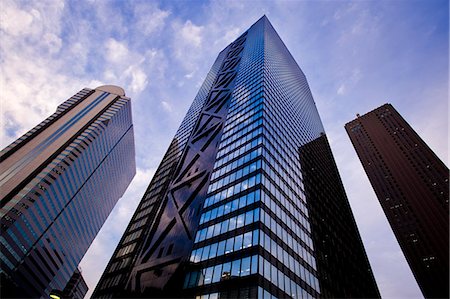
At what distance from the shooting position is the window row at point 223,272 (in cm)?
3428

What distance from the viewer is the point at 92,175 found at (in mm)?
134750

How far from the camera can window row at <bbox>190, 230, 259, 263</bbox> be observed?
37.1m

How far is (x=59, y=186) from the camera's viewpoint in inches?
4099

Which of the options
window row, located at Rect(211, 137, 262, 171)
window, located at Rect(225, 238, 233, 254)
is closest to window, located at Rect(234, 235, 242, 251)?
window, located at Rect(225, 238, 233, 254)

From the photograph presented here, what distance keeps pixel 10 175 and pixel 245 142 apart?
80243 millimetres

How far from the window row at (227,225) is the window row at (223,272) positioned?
5.37 meters

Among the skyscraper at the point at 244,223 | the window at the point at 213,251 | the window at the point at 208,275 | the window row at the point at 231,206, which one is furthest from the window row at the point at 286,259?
the window at the point at 208,275

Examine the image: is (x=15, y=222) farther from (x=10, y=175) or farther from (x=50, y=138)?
(x=50, y=138)

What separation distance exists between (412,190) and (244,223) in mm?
124407

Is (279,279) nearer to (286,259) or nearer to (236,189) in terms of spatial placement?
(286,259)

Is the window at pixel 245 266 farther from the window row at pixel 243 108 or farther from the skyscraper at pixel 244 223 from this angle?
the window row at pixel 243 108

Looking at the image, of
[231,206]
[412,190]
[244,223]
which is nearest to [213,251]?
[244,223]

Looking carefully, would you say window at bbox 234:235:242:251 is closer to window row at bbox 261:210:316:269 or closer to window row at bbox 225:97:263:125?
window row at bbox 261:210:316:269

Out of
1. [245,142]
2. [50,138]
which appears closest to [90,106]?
[50,138]
